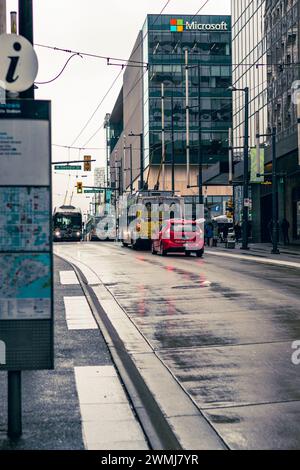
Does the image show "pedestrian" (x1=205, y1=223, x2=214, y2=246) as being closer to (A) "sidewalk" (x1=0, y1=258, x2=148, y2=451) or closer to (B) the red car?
(B) the red car

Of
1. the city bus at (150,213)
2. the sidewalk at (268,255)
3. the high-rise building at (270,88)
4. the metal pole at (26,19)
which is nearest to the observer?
the metal pole at (26,19)

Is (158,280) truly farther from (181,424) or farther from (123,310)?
(181,424)

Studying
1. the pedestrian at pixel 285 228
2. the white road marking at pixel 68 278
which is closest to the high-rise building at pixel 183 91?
the pedestrian at pixel 285 228

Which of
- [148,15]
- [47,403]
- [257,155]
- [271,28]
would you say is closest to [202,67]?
[148,15]

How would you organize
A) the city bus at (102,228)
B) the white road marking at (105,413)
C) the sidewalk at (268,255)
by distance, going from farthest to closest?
1. the city bus at (102,228)
2. the sidewalk at (268,255)
3. the white road marking at (105,413)

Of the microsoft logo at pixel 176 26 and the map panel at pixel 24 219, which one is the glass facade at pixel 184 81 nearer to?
the microsoft logo at pixel 176 26

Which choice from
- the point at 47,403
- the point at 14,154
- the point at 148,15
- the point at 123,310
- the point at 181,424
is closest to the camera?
the point at 14,154

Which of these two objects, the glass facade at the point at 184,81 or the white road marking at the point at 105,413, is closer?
the white road marking at the point at 105,413

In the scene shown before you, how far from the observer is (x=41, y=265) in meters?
5.44

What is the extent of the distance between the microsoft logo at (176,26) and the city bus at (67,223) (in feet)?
123

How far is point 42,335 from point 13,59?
81.0 inches

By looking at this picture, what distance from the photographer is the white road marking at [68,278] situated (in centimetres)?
1867

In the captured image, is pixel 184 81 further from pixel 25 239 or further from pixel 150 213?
pixel 25 239

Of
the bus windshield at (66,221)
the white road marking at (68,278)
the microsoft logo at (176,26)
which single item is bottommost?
the white road marking at (68,278)
